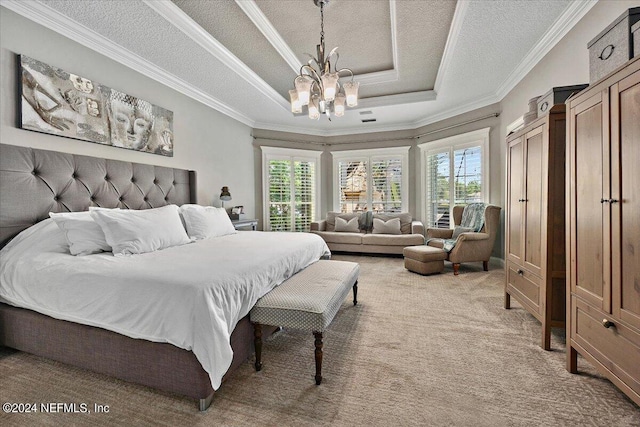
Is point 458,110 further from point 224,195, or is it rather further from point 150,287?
point 150,287

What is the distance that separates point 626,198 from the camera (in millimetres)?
1313

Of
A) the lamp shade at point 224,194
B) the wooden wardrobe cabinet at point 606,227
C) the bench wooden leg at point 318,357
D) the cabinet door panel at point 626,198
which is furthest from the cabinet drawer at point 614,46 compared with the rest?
the lamp shade at point 224,194

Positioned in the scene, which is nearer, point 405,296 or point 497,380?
point 497,380

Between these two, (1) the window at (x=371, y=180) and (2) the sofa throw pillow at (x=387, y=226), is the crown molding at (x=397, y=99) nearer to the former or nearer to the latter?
(1) the window at (x=371, y=180)

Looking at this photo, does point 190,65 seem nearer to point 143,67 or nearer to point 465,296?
point 143,67

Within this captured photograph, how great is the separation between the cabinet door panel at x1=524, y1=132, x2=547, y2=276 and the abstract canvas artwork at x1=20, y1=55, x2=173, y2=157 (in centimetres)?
388

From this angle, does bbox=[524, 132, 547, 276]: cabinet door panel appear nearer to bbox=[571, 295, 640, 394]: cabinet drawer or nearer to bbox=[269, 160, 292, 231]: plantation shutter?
bbox=[571, 295, 640, 394]: cabinet drawer

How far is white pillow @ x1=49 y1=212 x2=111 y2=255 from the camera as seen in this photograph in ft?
6.47

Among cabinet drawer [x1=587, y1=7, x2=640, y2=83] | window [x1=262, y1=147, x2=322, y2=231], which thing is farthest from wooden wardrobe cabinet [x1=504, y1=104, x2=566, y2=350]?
window [x1=262, y1=147, x2=322, y2=231]

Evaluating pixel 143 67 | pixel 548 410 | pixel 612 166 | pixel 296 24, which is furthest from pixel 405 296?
pixel 143 67

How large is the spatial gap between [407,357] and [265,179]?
4702 mm

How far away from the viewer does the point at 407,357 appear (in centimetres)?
191

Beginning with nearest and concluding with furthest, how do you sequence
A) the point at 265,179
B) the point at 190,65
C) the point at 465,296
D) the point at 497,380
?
the point at 497,380
the point at 465,296
the point at 190,65
the point at 265,179

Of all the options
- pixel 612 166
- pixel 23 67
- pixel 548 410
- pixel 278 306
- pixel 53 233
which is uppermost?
pixel 23 67
